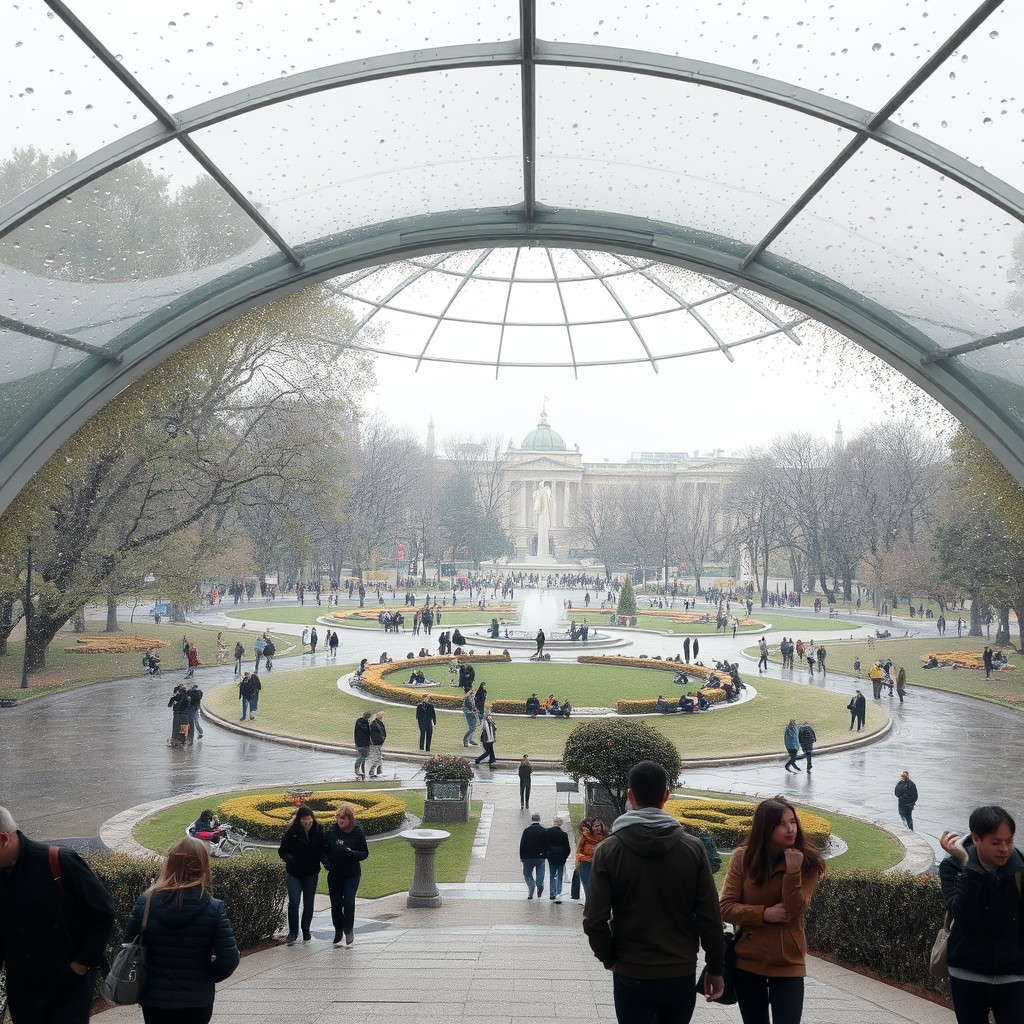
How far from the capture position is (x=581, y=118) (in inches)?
244

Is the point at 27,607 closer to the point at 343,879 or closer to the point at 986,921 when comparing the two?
the point at 343,879

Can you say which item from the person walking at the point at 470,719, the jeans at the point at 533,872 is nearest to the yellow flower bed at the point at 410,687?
the person walking at the point at 470,719

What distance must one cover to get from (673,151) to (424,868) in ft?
24.3

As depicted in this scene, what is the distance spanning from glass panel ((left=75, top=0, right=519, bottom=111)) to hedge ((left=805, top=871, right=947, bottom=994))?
20.6 feet

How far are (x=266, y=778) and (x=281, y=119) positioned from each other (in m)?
14.1

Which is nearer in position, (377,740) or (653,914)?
(653,914)

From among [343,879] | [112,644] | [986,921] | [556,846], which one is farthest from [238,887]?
[112,644]

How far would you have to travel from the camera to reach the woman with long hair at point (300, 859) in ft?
26.0

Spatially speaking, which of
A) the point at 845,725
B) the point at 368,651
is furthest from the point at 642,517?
the point at 845,725

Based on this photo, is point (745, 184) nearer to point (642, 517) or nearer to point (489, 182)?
point (489, 182)

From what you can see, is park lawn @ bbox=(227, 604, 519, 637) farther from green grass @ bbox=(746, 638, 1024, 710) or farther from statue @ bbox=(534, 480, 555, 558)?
statue @ bbox=(534, 480, 555, 558)

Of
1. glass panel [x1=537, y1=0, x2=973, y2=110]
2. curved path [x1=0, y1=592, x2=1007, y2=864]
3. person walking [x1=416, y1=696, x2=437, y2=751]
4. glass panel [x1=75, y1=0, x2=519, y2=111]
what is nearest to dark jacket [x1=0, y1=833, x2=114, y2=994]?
glass panel [x1=75, y1=0, x2=519, y2=111]

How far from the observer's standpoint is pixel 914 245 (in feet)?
20.2

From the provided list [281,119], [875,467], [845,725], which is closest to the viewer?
[281,119]
